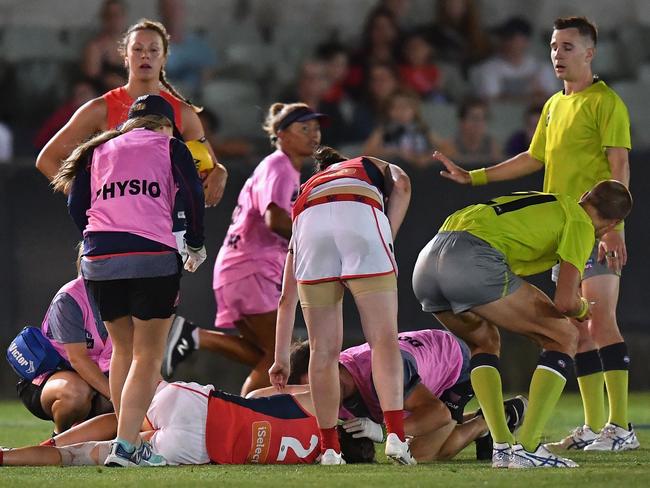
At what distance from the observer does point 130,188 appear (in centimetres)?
600

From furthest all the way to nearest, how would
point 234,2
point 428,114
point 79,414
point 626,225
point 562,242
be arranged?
1. point 234,2
2. point 428,114
3. point 626,225
4. point 79,414
5. point 562,242

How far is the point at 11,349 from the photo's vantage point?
7.42m

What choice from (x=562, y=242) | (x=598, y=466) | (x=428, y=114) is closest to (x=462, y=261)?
(x=562, y=242)

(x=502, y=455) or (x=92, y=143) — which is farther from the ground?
(x=92, y=143)

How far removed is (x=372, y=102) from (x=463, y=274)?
22.3 feet

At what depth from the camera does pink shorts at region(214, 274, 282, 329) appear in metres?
9.05

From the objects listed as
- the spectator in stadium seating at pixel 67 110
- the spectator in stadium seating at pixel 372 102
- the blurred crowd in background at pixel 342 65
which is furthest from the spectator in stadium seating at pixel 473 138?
the spectator in stadium seating at pixel 67 110

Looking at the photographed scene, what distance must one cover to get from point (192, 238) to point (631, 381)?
6.24 meters

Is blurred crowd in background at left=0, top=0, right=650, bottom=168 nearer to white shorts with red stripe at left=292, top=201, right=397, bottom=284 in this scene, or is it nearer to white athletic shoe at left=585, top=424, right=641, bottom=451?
white athletic shoe at left=585, top=424, right=641, bottom=451

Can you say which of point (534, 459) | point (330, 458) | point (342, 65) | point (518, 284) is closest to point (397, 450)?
point (330, 458)

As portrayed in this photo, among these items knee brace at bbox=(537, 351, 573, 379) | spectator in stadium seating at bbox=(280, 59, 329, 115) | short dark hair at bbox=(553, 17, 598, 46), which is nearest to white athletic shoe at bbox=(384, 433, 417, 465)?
knee brace at bbox=(537, 351, 573, 379)

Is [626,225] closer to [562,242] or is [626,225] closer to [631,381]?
[631,381]

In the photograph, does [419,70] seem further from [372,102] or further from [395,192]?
[395,192]

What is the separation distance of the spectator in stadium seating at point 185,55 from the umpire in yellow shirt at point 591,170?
20.2ft
